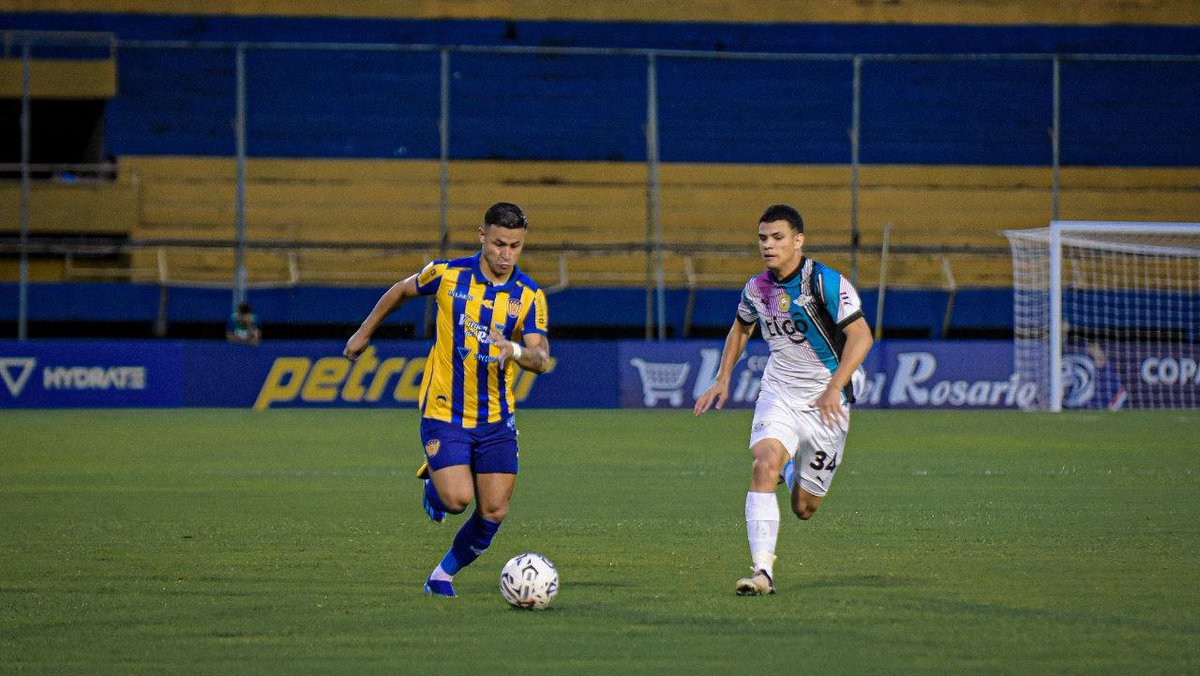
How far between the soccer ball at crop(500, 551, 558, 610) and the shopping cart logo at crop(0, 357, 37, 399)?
21.2 metres

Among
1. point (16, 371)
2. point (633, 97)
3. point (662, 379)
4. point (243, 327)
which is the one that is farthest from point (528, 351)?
point (633, 97)

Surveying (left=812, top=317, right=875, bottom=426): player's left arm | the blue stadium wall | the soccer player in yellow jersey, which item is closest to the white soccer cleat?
(left=812, top=317, right=875, bottom=426): player's left arm

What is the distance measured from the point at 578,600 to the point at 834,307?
2.02m

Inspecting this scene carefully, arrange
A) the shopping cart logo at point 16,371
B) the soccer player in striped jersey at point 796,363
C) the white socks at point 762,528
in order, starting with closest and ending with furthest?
the white socks at point 762,528 → the soccer player in striped jersey at point 796,363 → the shopping cart logo at point 16,371

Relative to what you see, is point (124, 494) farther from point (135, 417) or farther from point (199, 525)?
point (135, 417)

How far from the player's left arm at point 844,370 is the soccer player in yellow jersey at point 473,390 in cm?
137

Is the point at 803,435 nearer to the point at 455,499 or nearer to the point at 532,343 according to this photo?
the point at 532,343

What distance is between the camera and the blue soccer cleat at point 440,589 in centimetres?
757

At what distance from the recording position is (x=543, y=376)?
1075 inches

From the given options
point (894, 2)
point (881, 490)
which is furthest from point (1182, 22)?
point (881, 490)

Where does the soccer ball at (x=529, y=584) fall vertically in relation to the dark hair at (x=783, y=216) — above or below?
below

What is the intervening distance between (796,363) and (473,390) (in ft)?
6.10

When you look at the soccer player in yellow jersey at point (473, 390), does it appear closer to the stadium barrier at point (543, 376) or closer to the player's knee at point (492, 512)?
the player's knee at point (492, 512)

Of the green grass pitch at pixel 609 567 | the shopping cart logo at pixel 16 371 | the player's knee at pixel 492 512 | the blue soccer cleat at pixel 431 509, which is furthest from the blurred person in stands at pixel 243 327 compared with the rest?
the player's knee at pixel 492 512
